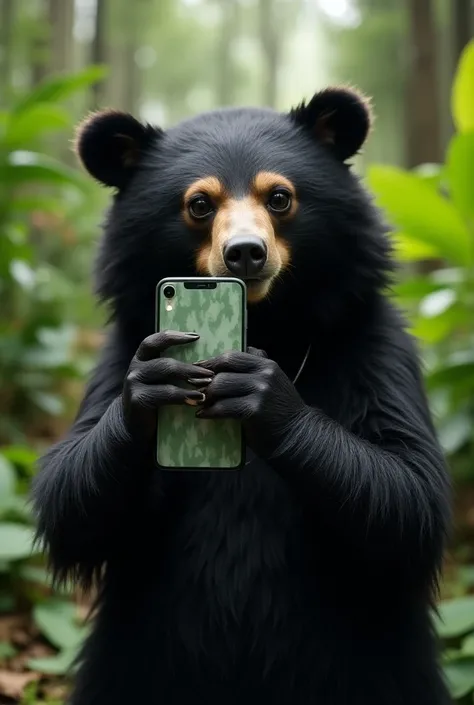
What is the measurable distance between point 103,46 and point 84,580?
10078mm

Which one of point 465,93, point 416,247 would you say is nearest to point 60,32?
point 465,93

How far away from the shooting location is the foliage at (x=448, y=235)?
4.30 m

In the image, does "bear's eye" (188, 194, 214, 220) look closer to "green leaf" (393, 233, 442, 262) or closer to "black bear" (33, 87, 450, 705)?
"black bear" (33, 87, 450, 705)

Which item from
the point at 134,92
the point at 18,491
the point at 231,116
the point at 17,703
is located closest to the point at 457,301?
the point at 231,116

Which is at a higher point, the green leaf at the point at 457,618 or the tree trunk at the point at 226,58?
the tree trunk at the point at 226,58

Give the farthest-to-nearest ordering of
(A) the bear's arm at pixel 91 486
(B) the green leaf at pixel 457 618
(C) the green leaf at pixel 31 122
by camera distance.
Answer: (C) the green leaf at pixel 31 122, (B) the green leaf at pixel 457 618, (A) the bear's arm at pixel 91 486

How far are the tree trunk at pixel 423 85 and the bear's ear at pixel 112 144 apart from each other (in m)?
5.87

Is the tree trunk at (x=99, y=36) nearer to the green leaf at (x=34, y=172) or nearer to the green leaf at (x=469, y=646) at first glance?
the green leaf at (x=34, y=172)

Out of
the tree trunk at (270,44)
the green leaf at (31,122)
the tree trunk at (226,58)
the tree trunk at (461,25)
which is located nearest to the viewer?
the green leaf at (31,122)

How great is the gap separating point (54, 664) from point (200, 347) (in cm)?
187

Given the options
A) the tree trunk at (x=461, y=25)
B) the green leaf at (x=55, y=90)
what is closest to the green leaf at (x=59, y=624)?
the green leaf at (x=55, y=90)

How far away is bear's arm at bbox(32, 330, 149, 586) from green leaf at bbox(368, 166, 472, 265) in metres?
2.09

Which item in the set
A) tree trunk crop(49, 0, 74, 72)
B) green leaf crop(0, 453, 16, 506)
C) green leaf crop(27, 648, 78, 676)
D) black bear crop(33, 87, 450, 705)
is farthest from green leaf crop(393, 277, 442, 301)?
tree trunk crop(49, 0, 74, 72)

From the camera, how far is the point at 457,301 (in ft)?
14.7
